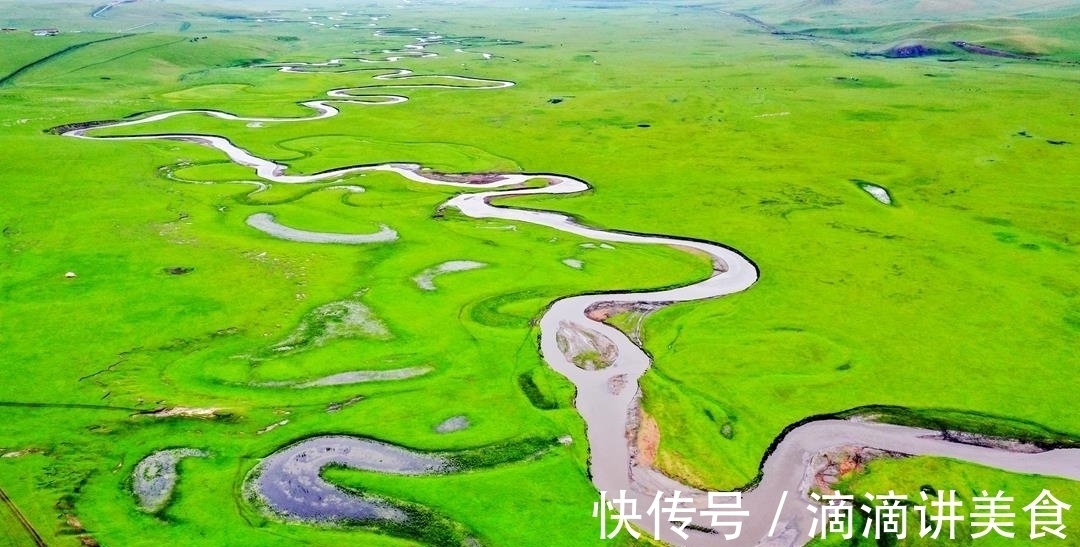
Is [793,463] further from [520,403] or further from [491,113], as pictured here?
[491,113]

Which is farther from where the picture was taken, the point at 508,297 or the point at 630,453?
the point at 508,297

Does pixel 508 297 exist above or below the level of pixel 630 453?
above

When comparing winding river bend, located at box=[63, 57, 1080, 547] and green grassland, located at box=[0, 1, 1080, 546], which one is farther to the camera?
green grassland, located at box=[0, 1, 1080, 546]

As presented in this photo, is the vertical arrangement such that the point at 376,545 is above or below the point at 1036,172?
below

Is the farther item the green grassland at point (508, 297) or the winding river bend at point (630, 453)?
the green grassland at point (508, 297)

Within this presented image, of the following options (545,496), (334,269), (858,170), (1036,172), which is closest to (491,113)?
(858,170)

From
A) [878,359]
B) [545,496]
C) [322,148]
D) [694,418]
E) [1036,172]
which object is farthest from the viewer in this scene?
[322,148]

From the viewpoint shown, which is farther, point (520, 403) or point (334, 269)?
point (334, 269)

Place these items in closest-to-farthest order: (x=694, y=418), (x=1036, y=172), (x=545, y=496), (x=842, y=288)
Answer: (x=545, y=496) → (x=694, y=418) → (x=842, y=288) → (x=1036, y=172)
